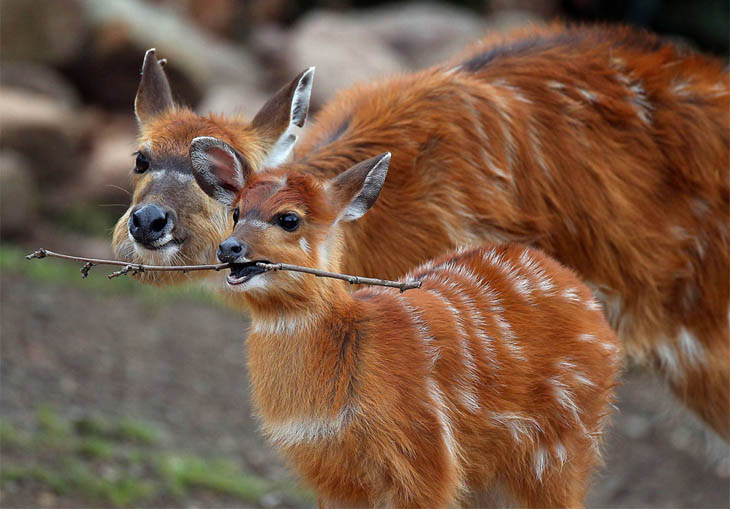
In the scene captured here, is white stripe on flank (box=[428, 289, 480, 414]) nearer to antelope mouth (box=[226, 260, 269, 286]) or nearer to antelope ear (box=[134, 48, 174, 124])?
antelope mouth (box=[226, 260, 269, 286])

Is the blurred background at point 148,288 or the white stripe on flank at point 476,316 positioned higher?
the white stripe on flank at point 476,316

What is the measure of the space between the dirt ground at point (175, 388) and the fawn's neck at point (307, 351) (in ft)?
11.6

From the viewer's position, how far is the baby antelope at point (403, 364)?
334cm

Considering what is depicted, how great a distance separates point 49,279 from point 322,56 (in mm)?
5152

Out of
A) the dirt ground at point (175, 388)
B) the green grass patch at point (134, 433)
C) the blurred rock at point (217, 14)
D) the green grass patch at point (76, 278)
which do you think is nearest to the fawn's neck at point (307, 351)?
the dirt ground at point (175, 388)

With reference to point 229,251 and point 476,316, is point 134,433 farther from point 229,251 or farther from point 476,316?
point 229,251

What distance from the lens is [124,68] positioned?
13.4m

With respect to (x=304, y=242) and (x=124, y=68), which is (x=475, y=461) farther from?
(x=124, y=68)

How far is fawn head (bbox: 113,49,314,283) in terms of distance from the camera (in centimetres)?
436

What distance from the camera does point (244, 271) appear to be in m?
3.22

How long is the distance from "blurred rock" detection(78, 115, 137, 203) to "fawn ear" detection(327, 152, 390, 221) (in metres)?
8.41

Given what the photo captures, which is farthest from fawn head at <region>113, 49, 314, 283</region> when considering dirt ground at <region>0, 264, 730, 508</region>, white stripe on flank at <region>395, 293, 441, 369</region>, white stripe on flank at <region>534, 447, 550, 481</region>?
dirt ground at <region>0, 264, 730, 508</region>

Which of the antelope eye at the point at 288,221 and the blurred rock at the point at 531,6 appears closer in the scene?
the antelope eye at the point at 288,221

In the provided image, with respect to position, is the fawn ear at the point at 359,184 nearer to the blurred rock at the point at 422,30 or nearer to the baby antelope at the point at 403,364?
the baby antelope at the point at 403,364
